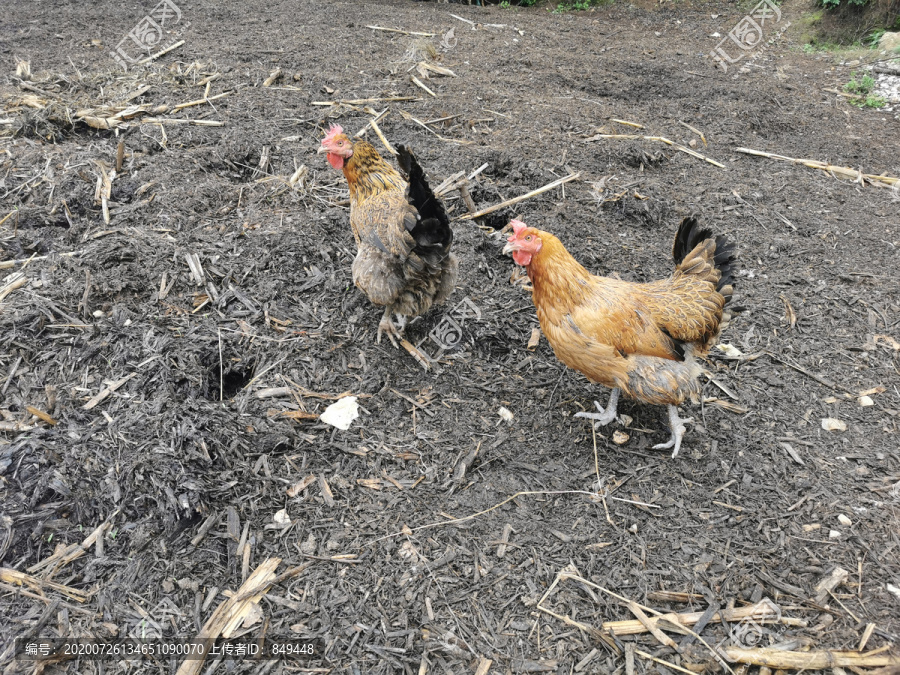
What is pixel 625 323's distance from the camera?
304 centimetres

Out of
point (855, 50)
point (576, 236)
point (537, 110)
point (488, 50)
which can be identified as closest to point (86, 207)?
point (576, 236)

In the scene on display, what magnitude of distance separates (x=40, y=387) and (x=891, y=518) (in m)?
5.36

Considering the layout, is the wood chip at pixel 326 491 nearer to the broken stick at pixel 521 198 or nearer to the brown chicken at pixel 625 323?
the brown chicken at pixel 625 323

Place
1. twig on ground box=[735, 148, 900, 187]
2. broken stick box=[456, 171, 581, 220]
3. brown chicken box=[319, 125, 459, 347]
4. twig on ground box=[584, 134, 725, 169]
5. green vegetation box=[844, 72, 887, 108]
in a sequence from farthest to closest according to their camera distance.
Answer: green vegetation box=[844, 72, 887, 108]
twig on ground box=[584, 134, 725, 169]
twig on ground box=[735, 148, 900, 187]
broken stick box=[456, 171, 581, 220]
brown chicken box=[319, 125, 459, 347]

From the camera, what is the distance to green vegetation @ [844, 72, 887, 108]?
7.03m

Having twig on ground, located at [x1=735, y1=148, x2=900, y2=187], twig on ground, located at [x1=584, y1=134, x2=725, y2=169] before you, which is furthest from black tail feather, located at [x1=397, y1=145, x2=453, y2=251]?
twig on ground, located at [x1=735, y1=148, x2=900, y2=187]

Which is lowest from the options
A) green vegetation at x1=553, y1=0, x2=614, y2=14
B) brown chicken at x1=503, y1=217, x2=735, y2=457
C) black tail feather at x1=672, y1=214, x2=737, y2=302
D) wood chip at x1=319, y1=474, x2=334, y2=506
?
wood chip at x1=319, y1=474, x2=334, y2=506

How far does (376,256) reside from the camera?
3623 mm

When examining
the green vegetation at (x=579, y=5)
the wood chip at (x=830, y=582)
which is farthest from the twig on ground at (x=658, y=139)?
the green vegetation at (x=579, y=5)

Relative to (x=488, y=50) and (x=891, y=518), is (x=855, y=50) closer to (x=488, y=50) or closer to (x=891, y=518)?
(x=488, y=50)

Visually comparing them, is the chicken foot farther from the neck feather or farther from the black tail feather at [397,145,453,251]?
the neck feather

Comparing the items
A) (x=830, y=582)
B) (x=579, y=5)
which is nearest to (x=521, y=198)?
(x=830, y=582)

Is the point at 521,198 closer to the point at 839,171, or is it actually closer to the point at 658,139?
the point at 658,139

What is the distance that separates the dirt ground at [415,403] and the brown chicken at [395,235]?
38 centimetres
